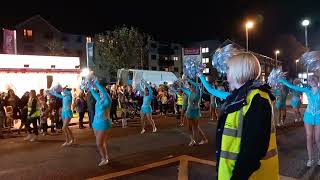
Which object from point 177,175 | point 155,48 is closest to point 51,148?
point 177,175

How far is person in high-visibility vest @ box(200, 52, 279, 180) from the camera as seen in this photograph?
8.84ft

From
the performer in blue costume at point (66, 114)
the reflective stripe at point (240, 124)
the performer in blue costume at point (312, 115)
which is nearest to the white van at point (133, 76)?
the performer in blue costume at point (66, 114)

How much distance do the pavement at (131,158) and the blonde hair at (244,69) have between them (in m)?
4.77

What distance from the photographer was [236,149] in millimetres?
2854

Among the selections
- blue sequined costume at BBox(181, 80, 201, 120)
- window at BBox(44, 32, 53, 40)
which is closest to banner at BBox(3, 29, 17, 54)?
blue sequined costume at BBox(181, 80, 201, 120)

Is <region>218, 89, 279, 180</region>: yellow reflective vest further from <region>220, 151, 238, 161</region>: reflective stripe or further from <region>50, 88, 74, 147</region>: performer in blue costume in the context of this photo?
<region>50, 88, 74, 147</region>: performer in blue costume

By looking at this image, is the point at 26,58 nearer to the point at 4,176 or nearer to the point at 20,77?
the point at 20,77

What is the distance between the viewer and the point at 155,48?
89438 mm

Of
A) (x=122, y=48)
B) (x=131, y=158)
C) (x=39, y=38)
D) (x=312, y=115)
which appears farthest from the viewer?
(x=39, y=38)

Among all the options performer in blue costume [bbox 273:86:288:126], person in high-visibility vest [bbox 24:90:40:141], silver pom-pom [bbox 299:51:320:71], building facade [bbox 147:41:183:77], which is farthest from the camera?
building facade [bbox 147:41:183:77]

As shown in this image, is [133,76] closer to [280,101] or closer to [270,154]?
[280,101]

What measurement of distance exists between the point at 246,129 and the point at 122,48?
53.2m

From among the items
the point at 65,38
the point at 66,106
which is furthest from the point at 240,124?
the point at 65,38

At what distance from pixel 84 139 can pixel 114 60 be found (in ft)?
141
